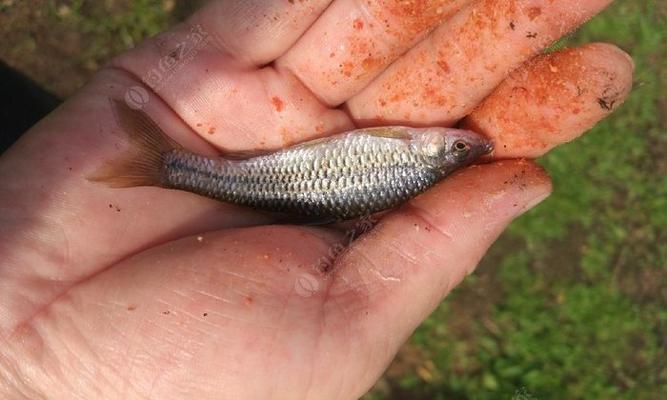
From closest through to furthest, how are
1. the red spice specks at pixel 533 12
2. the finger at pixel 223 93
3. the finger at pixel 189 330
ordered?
the finger at pixel 189 330 → the red spice specks at pixel 533 12 → the finger at pixel 223 93

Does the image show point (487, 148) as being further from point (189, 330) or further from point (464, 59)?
point (189, 330)

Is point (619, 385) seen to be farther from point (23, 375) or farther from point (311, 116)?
point (23, 375)

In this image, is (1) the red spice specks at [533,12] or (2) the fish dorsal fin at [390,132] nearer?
(1) the red spice specks at [533,12]

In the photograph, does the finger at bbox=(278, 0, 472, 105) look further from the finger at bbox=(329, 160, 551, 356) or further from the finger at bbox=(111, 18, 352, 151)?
the finger at bbox=(329, 160, 551, 356)

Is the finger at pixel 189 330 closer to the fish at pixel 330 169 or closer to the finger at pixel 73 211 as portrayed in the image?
the finger at pixel 73 211

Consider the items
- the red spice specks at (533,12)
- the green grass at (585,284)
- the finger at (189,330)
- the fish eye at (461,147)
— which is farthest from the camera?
the green grass at (585,284)

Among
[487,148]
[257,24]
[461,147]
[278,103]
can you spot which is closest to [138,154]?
[278,103]

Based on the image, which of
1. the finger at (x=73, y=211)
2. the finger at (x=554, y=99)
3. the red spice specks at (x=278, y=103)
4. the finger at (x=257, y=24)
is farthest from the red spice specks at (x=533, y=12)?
the finger at (x=73, y=211)

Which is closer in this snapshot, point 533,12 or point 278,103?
point 533,12

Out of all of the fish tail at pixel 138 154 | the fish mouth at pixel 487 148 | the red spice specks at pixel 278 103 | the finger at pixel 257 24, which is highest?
the finger at pixel 257 24
